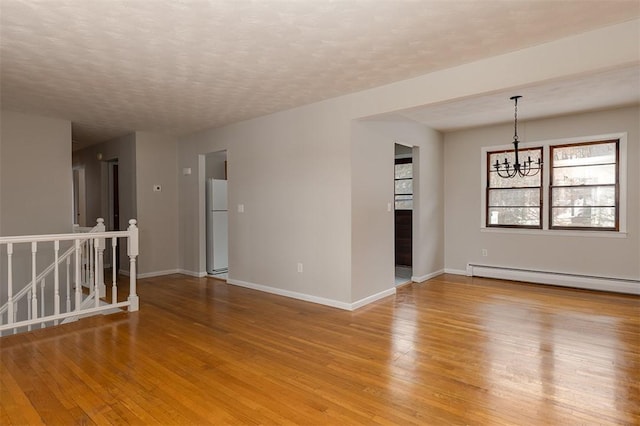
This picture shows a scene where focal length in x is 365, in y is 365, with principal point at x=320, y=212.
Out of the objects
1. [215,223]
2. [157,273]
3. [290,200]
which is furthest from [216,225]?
[290,200]

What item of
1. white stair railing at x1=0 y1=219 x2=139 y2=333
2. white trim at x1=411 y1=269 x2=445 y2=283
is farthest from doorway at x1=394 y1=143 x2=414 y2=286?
white stair railing at x1=0 y1=219 x2=139 y2=333

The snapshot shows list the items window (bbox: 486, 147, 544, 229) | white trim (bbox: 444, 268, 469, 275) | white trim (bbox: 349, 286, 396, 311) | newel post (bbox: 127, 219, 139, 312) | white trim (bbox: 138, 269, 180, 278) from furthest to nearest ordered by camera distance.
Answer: white trim (bbox: 444, 268, 469, 275)
white trim (bbox: 138, 269, 180, 278)
window (bbox: 486, 147, 544, 229)
white trim (bbox: 349, 286, 396, 311)
newel post (bbox: 127, 219, 139, 312)

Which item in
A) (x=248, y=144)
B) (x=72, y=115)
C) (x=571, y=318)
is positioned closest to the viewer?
(x=571, y=318)

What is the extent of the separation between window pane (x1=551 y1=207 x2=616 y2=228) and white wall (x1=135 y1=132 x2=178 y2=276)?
20.4 ft

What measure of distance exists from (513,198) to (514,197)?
0.07ft

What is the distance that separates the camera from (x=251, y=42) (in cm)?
278

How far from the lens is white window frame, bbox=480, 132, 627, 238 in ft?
16.0

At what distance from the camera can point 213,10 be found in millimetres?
2322

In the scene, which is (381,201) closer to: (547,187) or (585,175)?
(547,187)

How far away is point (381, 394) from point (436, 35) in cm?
254

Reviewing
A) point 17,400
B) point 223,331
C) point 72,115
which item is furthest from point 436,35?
point 72,115

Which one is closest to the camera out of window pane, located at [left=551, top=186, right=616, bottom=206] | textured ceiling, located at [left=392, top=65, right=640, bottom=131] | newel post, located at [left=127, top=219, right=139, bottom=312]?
textured ceiling, located at [left=392, top=65, right=640, bottom=131]

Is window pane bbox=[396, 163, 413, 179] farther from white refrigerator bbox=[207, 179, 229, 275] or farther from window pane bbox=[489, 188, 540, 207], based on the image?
white refrigerator bbox=[207, 179, 229, 275]

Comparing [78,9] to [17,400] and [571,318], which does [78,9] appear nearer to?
[17,400]
